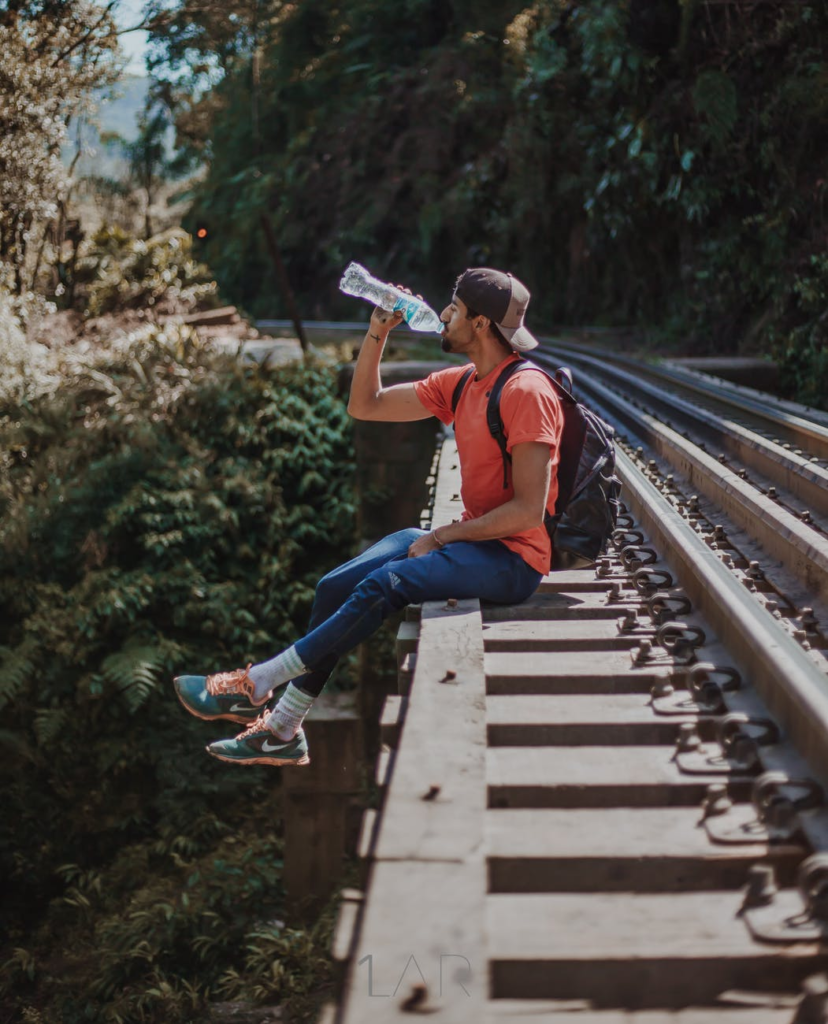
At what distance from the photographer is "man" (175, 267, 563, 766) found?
4.07 meters

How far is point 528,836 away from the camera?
8.70 ft

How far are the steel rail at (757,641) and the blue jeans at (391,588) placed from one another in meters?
0.71

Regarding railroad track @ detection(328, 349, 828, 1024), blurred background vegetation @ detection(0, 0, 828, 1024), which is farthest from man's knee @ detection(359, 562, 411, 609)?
blurred background vegetation @ detection(0, 0, 828, 1024)

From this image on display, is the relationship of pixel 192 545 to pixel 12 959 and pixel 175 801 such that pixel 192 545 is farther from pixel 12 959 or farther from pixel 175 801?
pixel 12 959

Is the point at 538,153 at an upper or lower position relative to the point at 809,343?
upper

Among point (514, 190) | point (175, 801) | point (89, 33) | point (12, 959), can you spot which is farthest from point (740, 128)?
point (12, 959)

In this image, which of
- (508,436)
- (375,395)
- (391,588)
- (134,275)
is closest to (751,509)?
(375,395)

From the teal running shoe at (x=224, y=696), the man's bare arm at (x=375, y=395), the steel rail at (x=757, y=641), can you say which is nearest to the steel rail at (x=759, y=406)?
the steel rail at (x=757, y=641)

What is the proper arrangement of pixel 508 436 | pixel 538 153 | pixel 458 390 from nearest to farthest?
pixel 508 436 < pixel 458 390 < pixel 538 153

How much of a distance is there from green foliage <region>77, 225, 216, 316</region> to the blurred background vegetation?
61 millimetres

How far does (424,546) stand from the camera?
4422 millimetres

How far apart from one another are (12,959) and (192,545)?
4451 millimetres

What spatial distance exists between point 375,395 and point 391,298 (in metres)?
0.59

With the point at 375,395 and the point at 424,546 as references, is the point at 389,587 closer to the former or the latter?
the point at 424,546
